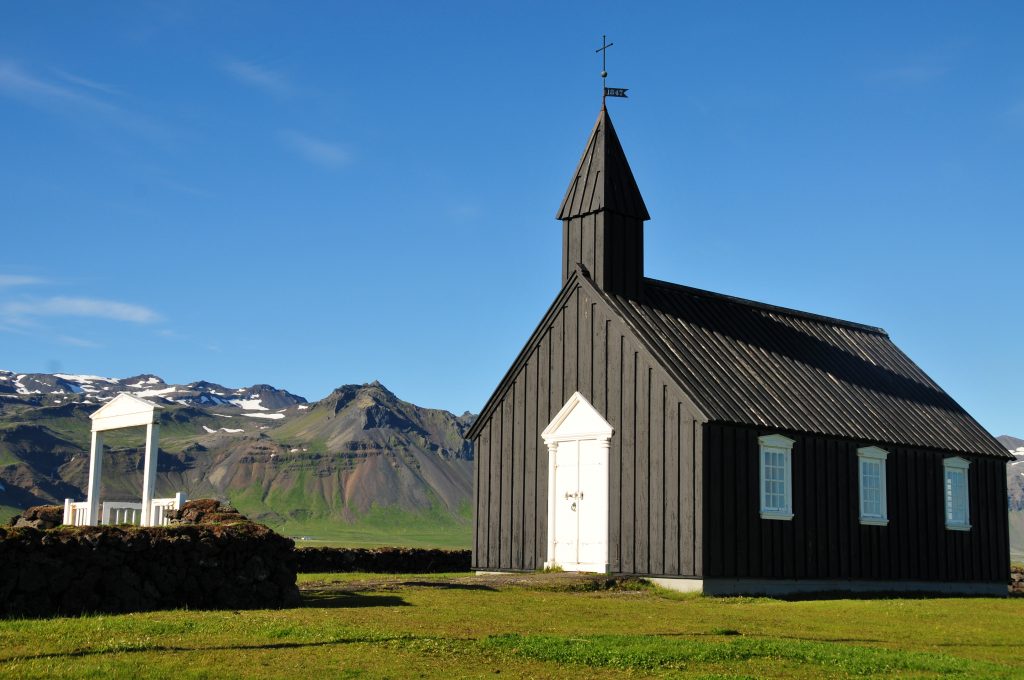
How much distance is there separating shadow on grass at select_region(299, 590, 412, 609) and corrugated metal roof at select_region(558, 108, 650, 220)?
43.3ft

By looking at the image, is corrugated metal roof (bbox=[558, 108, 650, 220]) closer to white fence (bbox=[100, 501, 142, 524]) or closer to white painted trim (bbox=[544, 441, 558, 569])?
white painted trim (bbox=[544, 441, 558, 569])

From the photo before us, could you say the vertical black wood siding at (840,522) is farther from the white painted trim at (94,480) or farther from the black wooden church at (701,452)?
the white painted trim at (94,480)

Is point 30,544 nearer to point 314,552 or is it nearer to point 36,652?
point 36,652

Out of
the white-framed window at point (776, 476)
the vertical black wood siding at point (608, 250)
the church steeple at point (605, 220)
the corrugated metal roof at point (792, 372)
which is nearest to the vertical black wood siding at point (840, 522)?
the white-framed window at point (776, 476)

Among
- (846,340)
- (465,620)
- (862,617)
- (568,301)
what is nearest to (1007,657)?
(862,617)

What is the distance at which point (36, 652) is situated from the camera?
42.0 ft

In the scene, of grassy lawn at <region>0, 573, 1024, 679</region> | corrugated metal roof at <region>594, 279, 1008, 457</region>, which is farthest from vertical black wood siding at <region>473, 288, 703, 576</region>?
grassy lawn at <region>0, 573, 1024, 679</region>

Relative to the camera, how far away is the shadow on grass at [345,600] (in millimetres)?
18797

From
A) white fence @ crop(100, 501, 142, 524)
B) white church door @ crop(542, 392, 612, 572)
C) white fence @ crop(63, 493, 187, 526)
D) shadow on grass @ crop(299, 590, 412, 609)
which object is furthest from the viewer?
white church door @ crop(542, 392, 612, 572)

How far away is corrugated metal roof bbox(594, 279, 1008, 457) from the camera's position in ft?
90.9

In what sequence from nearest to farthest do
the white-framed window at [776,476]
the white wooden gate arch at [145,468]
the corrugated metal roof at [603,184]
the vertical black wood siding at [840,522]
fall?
1. the white wooden gate arch at [145,468]
2. the vertical black wood siding at [840,522]
3. the white-framed window at [776,476]
4. the corrugated metal roof at [603,184]

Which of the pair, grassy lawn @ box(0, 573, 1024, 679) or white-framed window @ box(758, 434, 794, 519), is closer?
grassy lawn @ box(0, 573, 1024, 679)

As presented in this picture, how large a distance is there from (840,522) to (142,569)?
17.7 metres

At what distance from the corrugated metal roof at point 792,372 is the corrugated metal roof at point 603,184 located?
226cm
